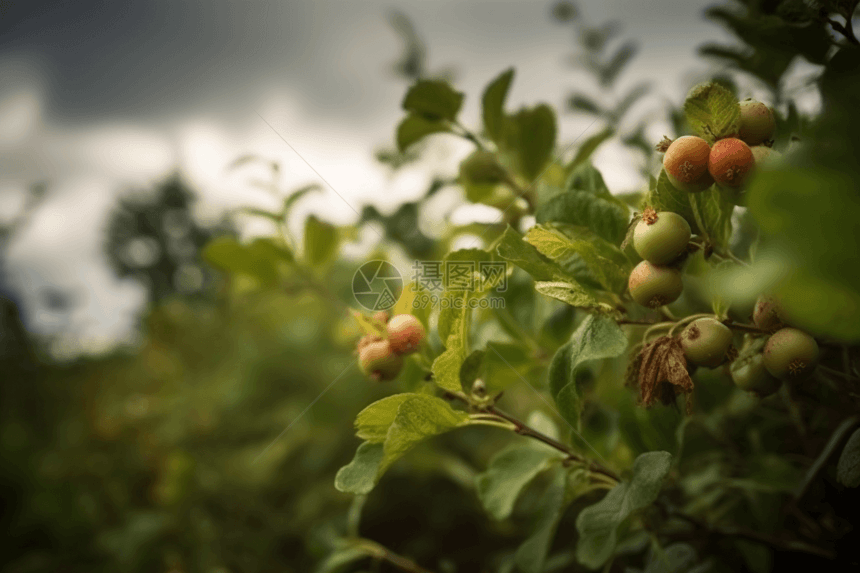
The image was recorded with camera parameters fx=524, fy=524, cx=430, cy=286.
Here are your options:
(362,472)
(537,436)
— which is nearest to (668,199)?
(537,436)

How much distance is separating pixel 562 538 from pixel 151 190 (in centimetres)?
914

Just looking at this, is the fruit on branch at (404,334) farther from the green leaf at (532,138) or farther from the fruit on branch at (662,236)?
the green leaf at (532,138)

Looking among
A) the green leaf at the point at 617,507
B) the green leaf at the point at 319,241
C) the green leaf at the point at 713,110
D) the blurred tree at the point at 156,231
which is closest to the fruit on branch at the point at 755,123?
the green leaf at the point at 713,110

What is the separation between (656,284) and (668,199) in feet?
0.26

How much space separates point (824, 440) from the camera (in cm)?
71

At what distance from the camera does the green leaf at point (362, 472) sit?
0.45 meters

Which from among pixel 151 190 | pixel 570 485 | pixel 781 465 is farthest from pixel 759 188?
pixel 151 190

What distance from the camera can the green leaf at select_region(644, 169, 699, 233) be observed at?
1.42ft

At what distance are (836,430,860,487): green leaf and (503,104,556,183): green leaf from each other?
0.48 metres

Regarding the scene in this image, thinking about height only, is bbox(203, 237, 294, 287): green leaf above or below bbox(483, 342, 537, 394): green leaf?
above

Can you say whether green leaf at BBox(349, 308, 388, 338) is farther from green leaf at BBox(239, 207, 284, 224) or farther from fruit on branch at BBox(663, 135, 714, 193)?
green leaf at BBox(239, 207, 284, 224)

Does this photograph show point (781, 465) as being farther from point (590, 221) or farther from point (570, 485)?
point (590, 221)

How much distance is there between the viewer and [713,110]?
0.40 m

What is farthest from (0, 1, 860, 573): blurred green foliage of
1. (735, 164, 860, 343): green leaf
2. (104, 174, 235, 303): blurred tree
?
(104, 174, 235, 303): blurred tree
